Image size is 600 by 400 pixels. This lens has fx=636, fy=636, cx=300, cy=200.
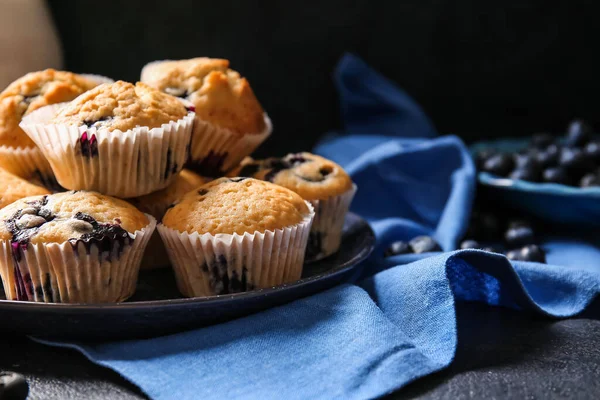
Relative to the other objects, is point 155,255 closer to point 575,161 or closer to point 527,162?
point 527,162

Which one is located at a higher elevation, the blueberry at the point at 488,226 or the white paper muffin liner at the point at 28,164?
the white paper muffin liner at the point at 28,164

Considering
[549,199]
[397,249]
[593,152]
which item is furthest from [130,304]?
[593,152]

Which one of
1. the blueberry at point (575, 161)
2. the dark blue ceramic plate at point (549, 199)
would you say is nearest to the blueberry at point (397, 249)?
the dark blue ceramic plate at point (549, 199)

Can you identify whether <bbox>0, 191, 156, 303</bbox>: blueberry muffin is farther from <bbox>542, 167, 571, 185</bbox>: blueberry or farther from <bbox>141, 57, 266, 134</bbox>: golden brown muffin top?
<bbox>542, 167, 571, 185</bbox>: blueberry

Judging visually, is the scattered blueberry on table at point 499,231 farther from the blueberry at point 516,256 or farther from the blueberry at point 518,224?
the blueberry at point 516,256

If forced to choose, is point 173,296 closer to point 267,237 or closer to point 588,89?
point 267,237

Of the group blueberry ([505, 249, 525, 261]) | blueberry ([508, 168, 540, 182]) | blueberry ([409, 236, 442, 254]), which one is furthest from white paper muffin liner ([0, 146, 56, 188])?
blueberry ([508, 168, 540, 182])
